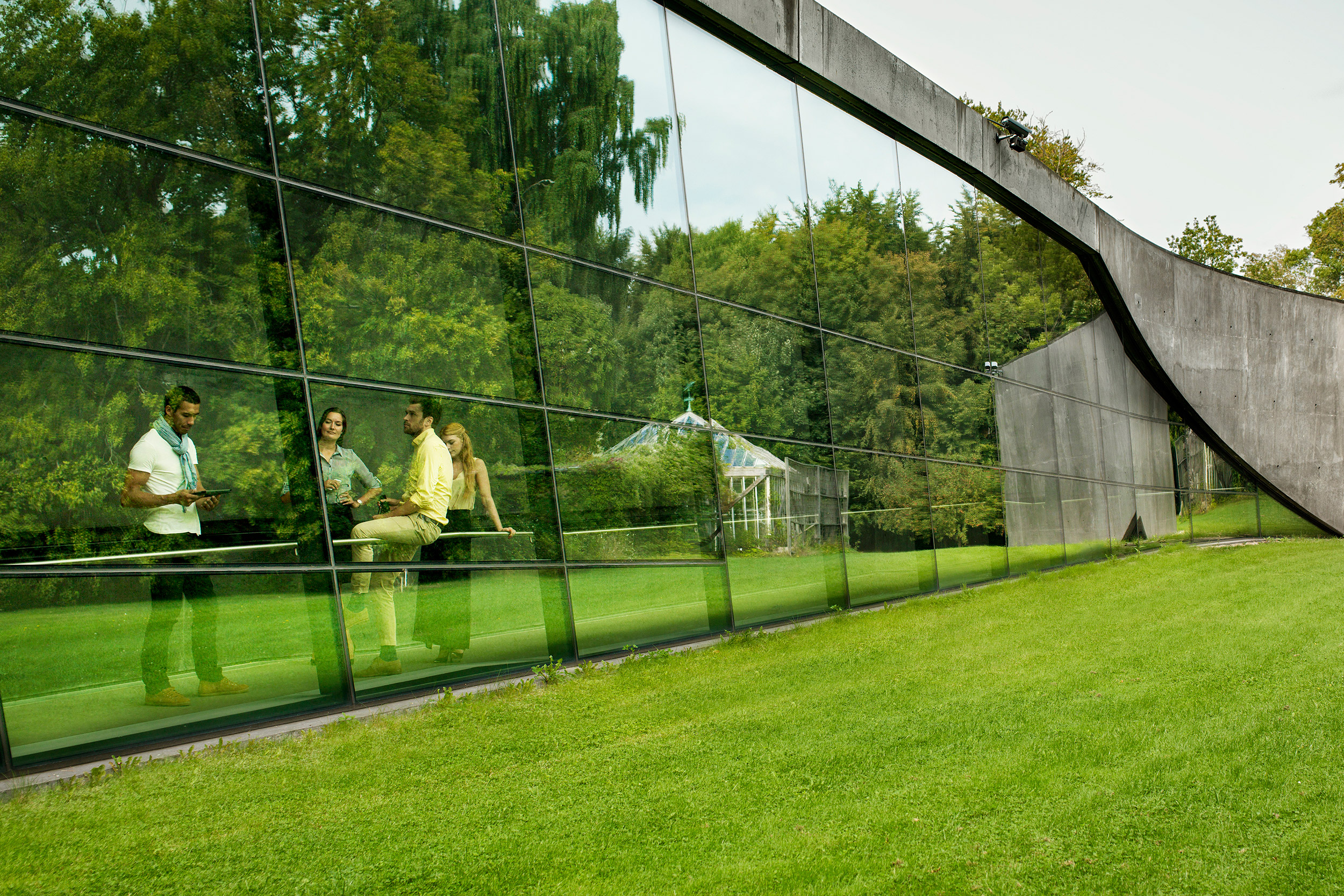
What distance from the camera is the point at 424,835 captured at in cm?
415

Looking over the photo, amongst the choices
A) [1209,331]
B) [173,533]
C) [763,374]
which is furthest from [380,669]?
[1209,331]

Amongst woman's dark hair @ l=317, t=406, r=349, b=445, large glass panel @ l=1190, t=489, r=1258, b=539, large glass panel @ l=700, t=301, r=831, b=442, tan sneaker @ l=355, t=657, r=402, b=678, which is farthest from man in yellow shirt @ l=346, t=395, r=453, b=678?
large glass panel @ l=1190, t=489, r=1258, b=539

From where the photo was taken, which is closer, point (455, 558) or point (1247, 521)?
point (455, 558)

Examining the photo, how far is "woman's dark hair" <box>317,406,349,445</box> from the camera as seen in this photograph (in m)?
6.51

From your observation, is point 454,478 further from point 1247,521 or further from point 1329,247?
point 1329,247

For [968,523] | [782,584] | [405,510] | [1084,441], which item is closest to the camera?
[405,510]

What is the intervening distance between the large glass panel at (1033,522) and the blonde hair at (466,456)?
32.5 feet

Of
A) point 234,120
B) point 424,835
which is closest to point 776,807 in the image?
point 424,835

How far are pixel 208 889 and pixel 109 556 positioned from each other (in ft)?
8.39

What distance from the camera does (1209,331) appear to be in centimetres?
1936

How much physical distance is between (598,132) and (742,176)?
232 centimetres

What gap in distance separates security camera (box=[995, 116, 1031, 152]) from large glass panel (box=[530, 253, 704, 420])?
25.0 feet

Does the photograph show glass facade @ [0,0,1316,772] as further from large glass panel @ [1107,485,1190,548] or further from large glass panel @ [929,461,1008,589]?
large glass panel @ [1107,485,1190,548]

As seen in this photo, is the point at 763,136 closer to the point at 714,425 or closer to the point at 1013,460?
the point at 714,425
